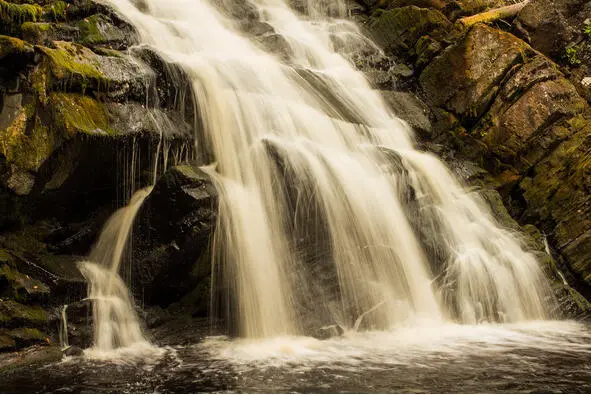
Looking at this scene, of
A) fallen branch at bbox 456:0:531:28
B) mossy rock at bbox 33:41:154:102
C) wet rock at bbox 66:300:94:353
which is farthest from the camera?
fallen branch at bbox 456:0:531:28

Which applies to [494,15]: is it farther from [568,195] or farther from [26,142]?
[26,142]

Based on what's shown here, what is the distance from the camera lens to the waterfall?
7504 mm

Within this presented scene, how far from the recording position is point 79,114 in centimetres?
739

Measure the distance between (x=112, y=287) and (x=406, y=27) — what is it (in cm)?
1131

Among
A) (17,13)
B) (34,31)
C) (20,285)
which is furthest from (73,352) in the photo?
(17,13)

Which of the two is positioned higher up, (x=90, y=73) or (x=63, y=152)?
(x=90, y=73)

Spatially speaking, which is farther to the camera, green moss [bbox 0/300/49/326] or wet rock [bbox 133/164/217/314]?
wet rock [bbox 133/164/217/314]

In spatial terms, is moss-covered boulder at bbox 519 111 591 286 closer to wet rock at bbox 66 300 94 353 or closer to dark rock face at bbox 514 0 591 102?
dark rock face at bbox 514 0 591 102

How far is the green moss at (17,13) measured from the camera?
8.59 metres

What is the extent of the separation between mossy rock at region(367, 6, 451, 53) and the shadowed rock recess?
61 centimetres

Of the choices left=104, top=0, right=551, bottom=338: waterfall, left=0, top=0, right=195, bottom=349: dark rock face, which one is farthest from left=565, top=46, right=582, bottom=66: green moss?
left=0, top=0, right=195, bottom=349: dark rock face

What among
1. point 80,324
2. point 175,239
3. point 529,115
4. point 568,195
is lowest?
point 80,324

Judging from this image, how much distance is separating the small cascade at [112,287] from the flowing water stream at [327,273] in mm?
22

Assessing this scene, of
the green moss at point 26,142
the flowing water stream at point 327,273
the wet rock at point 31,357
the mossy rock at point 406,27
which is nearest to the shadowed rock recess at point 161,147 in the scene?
the green moss at point 26,142
